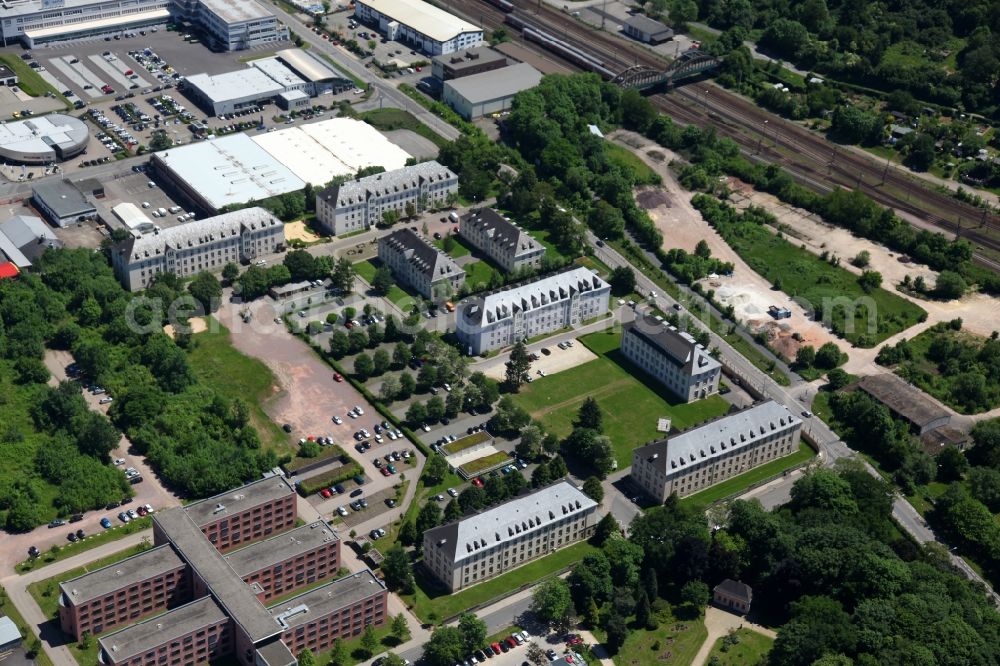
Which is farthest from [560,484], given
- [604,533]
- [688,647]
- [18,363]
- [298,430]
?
[18,363]

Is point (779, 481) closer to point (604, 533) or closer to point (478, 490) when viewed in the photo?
point (604, 533)

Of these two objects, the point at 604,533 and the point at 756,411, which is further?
the point at 756,411

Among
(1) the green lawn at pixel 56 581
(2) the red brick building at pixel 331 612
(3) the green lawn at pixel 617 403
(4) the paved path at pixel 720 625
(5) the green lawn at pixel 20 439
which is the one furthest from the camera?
(3) the green lawn at pixel 617 403

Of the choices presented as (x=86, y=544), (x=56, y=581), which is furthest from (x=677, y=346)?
(x=56, y=581)

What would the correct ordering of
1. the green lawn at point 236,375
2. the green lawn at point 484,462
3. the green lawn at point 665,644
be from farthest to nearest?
the green lawn at point 236,375
the green lawn at point 484,462
the green lawn at point 665,644

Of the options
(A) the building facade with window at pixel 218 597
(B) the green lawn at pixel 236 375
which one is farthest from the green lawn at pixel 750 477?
(B) the green lawn at pixel 236 375

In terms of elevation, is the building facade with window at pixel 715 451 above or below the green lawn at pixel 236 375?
above

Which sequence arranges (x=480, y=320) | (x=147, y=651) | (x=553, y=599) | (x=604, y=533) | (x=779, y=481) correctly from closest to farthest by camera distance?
(x=147, y=651), (x=553, y=599), (x=604, y=533), (x=779, y=481), (x=480, y=320)

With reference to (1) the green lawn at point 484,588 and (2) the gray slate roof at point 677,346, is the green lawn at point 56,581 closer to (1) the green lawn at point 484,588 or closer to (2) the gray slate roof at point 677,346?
(1) the green lawn at point 484,588

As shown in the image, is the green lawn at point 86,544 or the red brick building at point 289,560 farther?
the green lawn at point 86,544
